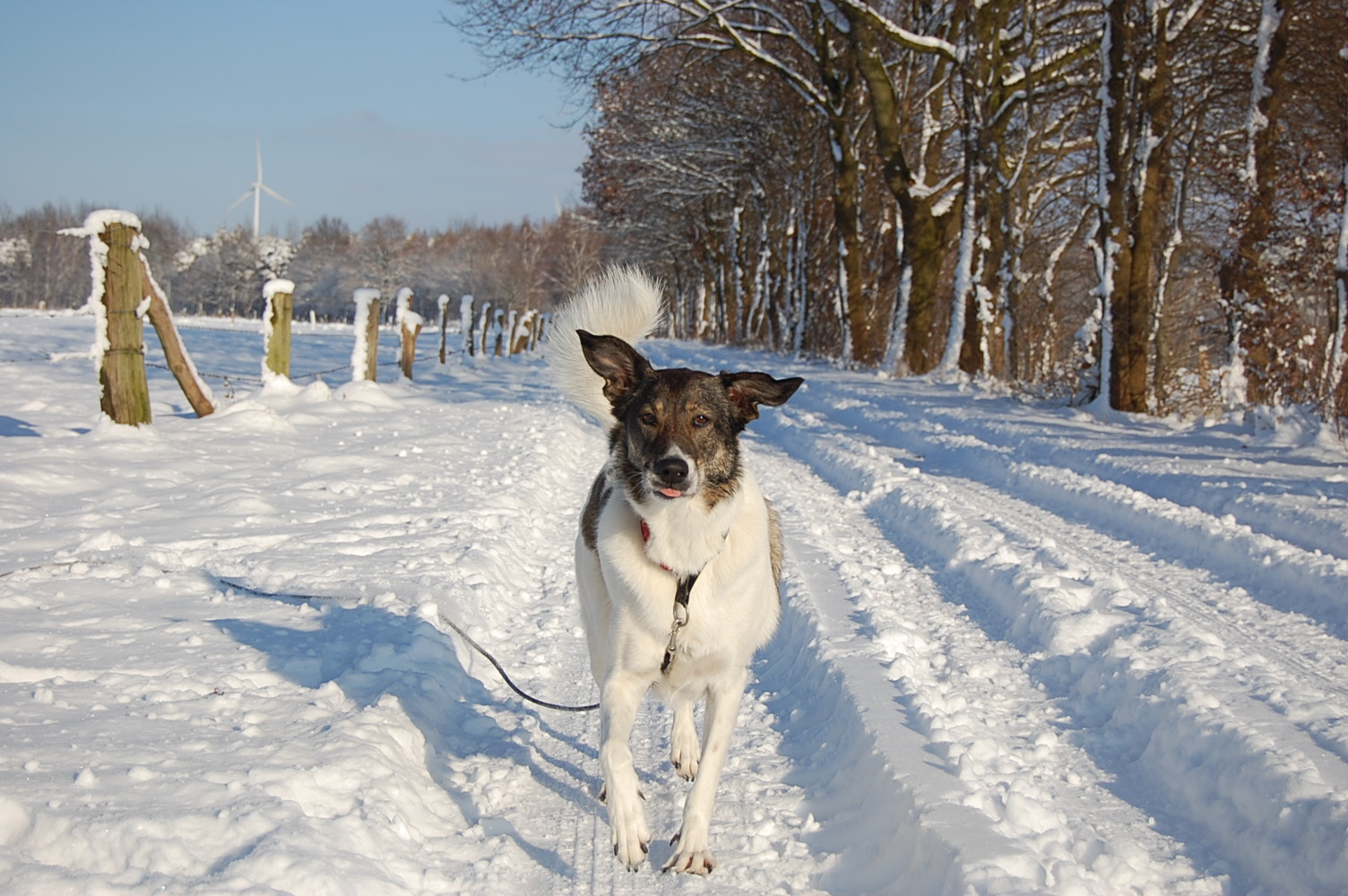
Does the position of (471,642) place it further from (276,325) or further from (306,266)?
(306,266)

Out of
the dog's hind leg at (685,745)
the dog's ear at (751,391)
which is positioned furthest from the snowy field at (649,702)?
the dog's ear at (751,391)

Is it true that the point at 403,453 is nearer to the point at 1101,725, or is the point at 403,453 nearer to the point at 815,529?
the point at 815,529

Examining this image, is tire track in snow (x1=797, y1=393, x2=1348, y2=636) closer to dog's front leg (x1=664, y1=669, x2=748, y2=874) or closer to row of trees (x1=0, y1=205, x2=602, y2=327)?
dog's front leg (x1=664, y1=669, x2=748, y2=874)

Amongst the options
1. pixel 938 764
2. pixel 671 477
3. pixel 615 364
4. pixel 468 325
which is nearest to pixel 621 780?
pixel 671 477

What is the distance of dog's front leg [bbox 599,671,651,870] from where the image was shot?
10.5 ft

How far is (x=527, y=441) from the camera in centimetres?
1205

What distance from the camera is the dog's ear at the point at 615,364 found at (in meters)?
3.98

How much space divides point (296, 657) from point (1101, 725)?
3854 mm

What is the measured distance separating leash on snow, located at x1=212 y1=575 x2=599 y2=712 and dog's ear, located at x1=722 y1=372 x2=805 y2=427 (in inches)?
63.4

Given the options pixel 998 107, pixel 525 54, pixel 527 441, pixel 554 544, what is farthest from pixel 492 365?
pixel 554 544

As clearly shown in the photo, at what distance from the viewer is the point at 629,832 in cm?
321

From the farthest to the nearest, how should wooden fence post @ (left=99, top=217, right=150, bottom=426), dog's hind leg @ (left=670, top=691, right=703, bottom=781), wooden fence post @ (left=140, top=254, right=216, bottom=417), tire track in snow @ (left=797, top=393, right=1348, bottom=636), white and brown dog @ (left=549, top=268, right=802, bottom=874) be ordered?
1. wooden fence post @ (left=140, top=254, right=216, bottom=417)
2. wooden fence post @ (left=99, top=217, right=150, bottom=426)
3. tire track in snow @ (left=797, top=393, right=1348, bottom=636)
4. dog's hind leg @ (left=670, top=691, right=703, bottom=781)
5. white and brown dog @ (left=549, top=268, right=802, bottom=874)

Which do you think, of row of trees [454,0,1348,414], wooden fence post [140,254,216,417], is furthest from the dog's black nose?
row of trees [454,0,1348,414]

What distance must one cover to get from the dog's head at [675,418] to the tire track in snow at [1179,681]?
2088 mm
